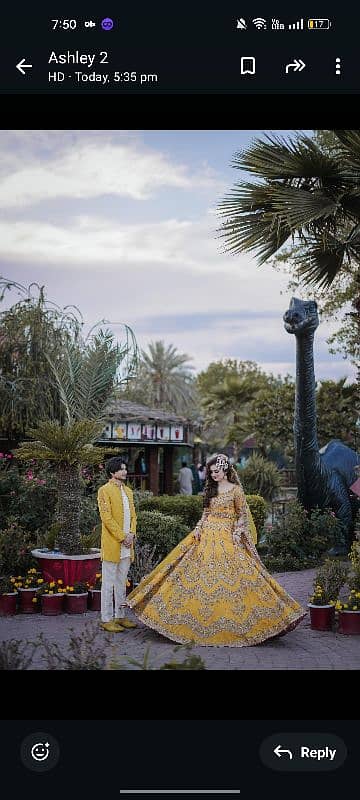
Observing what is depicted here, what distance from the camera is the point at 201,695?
7.82 ft

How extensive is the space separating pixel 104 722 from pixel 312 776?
1.90 ft

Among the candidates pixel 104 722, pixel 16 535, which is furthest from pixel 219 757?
pixel 16 535

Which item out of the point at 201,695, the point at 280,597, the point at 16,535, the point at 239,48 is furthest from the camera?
the point at 16,535

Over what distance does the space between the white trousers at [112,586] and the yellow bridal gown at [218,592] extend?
0.62m

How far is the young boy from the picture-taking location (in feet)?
25.9

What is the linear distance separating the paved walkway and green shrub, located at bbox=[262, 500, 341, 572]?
410 cm

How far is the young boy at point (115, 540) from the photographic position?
7906 millimetres

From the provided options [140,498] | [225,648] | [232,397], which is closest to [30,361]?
[140,498]

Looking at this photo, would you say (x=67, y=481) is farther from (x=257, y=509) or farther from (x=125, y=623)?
(x=257, y=509)

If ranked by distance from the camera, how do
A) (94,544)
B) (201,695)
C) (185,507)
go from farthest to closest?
1. (185,507)
2. (94,544)
3. (201,695)

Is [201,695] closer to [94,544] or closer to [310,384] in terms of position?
[94,544]

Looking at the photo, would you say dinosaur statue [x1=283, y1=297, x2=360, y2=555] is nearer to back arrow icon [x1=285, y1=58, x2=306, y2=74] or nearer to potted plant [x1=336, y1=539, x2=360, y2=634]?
potted plant [x1=336, y1=539, x2=360, y2=634]

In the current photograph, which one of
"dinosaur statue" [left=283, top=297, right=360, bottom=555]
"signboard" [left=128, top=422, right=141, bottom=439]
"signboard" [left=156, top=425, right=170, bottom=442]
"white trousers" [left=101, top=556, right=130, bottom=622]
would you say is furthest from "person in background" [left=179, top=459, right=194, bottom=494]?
"white trousers" [left=101, top=556, right=130, bottom=622]

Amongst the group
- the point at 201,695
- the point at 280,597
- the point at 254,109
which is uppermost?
the point at 254,109
